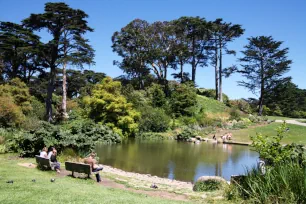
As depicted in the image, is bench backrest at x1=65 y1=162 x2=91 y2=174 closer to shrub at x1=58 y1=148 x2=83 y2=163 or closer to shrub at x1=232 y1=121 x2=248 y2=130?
shrub at x1=58 y1=148 x2=83 y2=163

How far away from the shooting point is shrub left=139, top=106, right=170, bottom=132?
102 feet

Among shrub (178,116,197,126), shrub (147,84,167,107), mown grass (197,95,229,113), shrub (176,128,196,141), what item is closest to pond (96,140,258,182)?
shrub (176,128,196,141)

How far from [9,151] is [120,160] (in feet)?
19.2

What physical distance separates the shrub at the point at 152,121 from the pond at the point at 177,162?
892 centimetres

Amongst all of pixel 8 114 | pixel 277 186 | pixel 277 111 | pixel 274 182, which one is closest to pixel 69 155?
pixel 274 182

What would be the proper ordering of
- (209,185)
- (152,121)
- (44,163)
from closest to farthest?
(209,185) < (44,163) < (152,121)

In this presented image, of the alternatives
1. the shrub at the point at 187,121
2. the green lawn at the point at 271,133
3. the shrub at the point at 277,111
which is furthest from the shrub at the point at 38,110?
the shrub at the point at 277,111

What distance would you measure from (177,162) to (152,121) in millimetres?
14194

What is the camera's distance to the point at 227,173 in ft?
48.4

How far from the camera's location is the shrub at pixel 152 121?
3103 centimetres

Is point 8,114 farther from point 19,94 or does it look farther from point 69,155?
point 69,155

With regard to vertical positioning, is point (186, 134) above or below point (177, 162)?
above

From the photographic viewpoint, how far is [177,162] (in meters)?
17.2

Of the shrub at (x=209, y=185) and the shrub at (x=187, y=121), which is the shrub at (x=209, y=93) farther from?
the shrub at (x=209, y=185)
